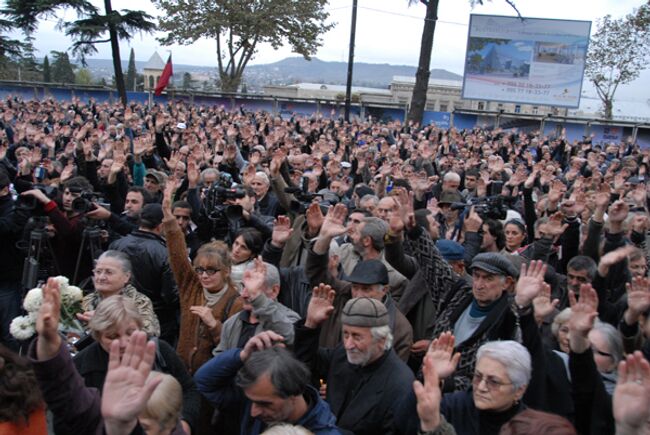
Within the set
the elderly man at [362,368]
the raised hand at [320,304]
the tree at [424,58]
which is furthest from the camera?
the tree at [424,58]

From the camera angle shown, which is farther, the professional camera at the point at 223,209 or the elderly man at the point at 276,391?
the professional camera at the point at 223,209

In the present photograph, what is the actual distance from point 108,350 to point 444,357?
1.52 metres

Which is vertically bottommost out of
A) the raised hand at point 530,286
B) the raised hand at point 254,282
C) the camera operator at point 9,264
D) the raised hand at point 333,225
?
the camera operator at point 9,264

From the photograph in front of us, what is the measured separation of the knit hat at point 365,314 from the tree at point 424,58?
17.9m

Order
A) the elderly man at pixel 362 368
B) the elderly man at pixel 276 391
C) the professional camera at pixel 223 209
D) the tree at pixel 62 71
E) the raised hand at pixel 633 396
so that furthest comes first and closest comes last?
the tree at pixel 62 71, the professional camera at pixel 223 209, the elderly man at pixel 362 368, the elderly man at pixel 276 391, the raised hand at pixel 633 396

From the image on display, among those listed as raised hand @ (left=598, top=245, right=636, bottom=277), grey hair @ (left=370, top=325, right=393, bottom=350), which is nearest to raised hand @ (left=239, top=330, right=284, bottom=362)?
grey hair @ (left=370, top=325, right=393, bottom=350)

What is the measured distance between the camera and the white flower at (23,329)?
2986mm

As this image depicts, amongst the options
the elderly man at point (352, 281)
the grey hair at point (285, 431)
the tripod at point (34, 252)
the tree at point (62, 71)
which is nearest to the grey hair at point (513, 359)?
the elderly man at point (352, 281)

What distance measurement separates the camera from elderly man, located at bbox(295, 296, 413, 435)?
2666 mm

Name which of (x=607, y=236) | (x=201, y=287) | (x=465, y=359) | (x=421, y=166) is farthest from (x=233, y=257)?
(x=421, y=166)

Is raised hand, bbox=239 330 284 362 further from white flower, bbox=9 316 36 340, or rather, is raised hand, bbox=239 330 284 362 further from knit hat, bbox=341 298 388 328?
white flower, bbox=9 316 36 340

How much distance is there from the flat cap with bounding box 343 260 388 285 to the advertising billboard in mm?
22480

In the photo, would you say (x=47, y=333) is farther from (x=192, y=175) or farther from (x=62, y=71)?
(x=62, y=71)

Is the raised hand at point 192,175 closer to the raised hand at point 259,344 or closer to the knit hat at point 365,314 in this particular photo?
the knit hat at point 365,314
